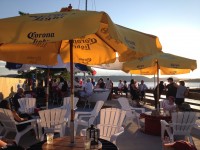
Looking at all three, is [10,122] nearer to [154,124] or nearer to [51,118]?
[51,118]

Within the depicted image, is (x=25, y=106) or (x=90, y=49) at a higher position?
(x=90, y=49)

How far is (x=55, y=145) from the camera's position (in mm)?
3855

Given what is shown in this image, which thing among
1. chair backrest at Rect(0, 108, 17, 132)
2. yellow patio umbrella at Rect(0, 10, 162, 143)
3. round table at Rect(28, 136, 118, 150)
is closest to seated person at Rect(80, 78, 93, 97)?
chair backrest at Rect(0, 108, 17, 132)

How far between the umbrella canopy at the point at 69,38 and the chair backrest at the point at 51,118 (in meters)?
1.56

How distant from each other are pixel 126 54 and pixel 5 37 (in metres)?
2.33

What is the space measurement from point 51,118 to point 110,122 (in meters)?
1.52

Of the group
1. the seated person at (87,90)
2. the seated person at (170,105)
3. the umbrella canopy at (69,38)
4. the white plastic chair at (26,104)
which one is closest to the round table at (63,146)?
the umbrella canopy at (69,38)

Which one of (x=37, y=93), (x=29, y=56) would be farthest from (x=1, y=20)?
(x=37, y=93)

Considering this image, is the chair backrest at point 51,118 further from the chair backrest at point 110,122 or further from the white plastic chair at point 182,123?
the white plastic chair at point 182,123

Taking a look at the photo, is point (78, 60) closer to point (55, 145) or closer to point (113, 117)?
point (113, 117)

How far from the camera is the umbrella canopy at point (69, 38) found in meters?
2.95

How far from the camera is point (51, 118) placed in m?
6.62

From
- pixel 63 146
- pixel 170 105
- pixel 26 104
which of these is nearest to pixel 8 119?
pixel 26 104

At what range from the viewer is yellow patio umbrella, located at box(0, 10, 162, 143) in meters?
2.95
